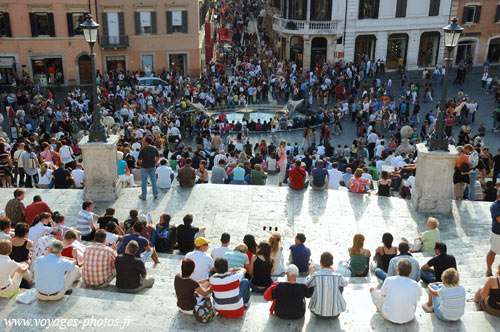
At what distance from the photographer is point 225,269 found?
24.9ft

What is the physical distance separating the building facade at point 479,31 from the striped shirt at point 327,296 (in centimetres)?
3452

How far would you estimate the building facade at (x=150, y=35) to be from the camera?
35688 millimetres

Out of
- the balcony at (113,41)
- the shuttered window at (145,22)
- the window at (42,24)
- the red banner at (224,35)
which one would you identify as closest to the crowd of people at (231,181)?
the balcony at (113,41)

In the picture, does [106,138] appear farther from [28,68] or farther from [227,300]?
[28,68]

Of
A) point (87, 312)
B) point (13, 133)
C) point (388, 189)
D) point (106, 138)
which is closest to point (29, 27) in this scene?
point (13, 133)

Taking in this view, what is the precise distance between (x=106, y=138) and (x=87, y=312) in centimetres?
627

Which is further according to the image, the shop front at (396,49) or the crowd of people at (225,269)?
the shop front at (396,49)

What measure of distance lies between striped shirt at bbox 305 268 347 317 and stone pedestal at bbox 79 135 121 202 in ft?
23.3

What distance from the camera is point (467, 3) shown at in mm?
A: 37406

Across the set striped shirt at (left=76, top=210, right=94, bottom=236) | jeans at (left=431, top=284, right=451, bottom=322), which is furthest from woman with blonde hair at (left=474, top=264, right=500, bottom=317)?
striped shirt at (left=76, top=210, right=94, bottom=236)

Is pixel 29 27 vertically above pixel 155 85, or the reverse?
pixel 29 27

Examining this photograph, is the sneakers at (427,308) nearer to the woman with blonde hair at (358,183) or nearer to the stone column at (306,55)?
the woman with blonde hair at (358,183)

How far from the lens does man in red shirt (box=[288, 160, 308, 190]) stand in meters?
13.4

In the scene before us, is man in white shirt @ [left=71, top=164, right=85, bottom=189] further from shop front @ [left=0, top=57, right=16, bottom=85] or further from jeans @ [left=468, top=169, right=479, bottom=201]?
shop front @ [left=0, top=57, right=16, bottom=85]
